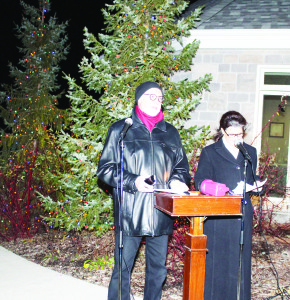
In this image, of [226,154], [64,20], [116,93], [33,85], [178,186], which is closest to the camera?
[178,186]

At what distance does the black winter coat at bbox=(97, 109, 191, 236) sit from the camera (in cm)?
302

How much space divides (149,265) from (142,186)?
0.82 meters

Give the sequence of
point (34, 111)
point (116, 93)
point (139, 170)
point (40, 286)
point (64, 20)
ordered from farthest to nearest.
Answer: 1. point (64, 20)
2. point (34, 111)
3. point (116, 93)
4. point (40, 286)
5. point (139, 170)

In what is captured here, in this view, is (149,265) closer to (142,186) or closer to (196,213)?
(142,186)

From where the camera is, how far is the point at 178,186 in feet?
9.53

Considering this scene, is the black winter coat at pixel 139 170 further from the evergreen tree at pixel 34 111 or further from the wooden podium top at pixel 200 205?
the evergreen tree at pixel 34 111

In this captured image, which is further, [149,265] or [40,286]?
[40,286]

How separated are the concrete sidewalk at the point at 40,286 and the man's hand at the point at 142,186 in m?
1.71

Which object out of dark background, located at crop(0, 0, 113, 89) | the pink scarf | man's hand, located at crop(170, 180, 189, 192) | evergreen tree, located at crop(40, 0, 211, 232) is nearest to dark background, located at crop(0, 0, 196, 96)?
dark background, located at crop(0, 0, 113, 89)

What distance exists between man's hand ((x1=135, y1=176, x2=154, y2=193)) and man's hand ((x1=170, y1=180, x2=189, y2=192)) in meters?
0.21

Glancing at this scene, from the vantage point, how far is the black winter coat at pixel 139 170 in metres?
3.02

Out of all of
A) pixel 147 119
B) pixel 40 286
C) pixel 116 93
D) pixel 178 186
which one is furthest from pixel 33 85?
pixel 178 186

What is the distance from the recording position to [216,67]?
7.55m

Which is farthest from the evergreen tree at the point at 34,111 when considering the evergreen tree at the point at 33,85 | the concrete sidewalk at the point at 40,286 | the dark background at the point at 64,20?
the dark background at the point at 64,20
